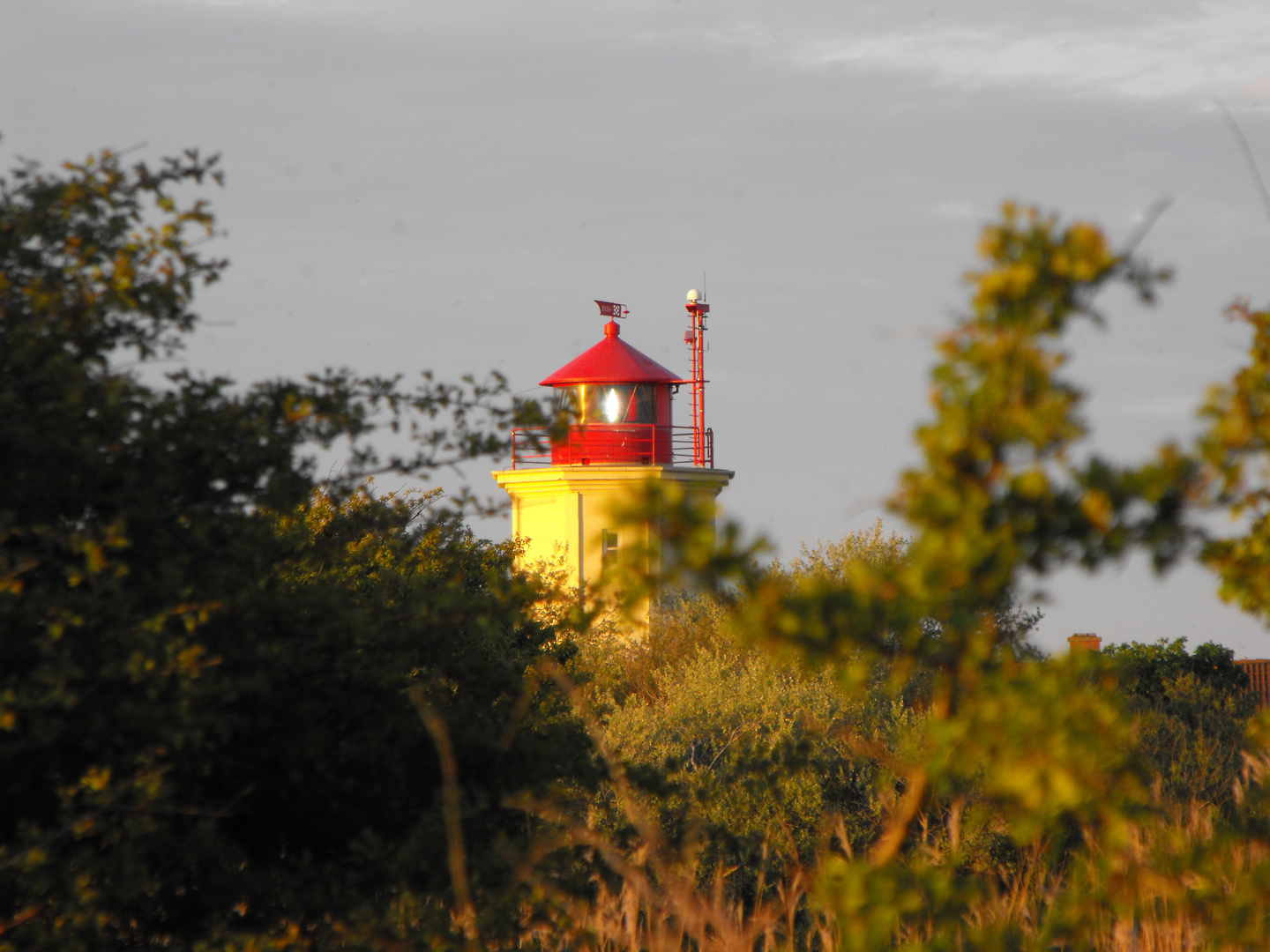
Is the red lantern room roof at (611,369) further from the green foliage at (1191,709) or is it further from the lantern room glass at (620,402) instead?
the green foliage at (1191,709)

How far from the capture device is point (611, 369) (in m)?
31.6

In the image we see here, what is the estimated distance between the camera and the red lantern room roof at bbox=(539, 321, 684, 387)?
31547mm

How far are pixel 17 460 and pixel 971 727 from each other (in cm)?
300

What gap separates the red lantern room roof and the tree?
26.5m

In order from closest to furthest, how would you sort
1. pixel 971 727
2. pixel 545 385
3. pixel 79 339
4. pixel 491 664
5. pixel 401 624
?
pixel 971 727
pixel 79 339
pixel 401 624
pixel 491 664
pixel 545 385

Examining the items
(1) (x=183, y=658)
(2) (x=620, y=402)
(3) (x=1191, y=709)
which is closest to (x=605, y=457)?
(2) (x=620, y=402)

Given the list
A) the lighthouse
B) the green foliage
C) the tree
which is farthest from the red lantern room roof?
the tree

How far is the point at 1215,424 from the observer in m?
2.60

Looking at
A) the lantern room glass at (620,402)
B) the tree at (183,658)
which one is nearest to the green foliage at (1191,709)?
the tree at (183,658)

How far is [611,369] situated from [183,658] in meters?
28.3

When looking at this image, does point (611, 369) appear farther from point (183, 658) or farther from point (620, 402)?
point (183, 658)

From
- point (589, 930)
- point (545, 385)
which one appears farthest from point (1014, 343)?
point (545, 385)

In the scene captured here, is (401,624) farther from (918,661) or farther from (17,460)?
(918,661)

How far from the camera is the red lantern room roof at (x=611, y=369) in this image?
31547 millimetres
